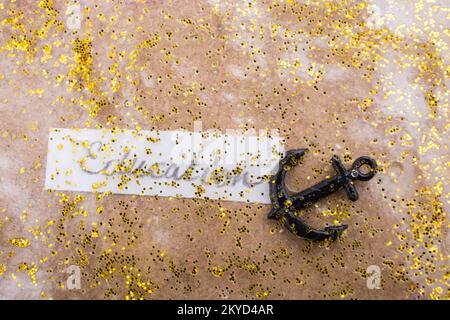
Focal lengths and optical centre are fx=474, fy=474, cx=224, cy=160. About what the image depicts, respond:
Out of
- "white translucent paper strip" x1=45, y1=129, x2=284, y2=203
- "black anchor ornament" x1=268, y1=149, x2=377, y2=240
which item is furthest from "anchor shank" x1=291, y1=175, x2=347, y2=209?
"white translucent paper strip" x1=45, y1=129, x2=284, y2=203

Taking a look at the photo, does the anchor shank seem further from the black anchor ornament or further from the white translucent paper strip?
the white translucent paper strip

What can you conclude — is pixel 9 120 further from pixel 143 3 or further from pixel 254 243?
pixel 254 243

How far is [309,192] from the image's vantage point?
1724mm

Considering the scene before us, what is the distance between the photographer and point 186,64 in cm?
189

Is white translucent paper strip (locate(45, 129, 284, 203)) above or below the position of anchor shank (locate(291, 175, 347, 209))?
above

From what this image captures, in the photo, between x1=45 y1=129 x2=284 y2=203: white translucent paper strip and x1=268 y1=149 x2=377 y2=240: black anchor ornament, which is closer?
x1=268 y1=149 x2=377 y2=240: black anchor ornament

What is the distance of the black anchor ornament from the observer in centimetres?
170

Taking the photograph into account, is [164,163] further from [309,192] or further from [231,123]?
[309,192]

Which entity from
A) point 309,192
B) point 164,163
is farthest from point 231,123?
point 309,192

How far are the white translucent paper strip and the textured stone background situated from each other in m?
0.04

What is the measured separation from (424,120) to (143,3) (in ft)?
3.96

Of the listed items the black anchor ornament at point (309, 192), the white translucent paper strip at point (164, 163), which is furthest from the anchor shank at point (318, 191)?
the white translucent paper strip at point (164, 163)

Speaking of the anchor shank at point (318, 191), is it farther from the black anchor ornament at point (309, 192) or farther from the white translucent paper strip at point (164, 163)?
the white translucent paper strip at point (164, 163)
